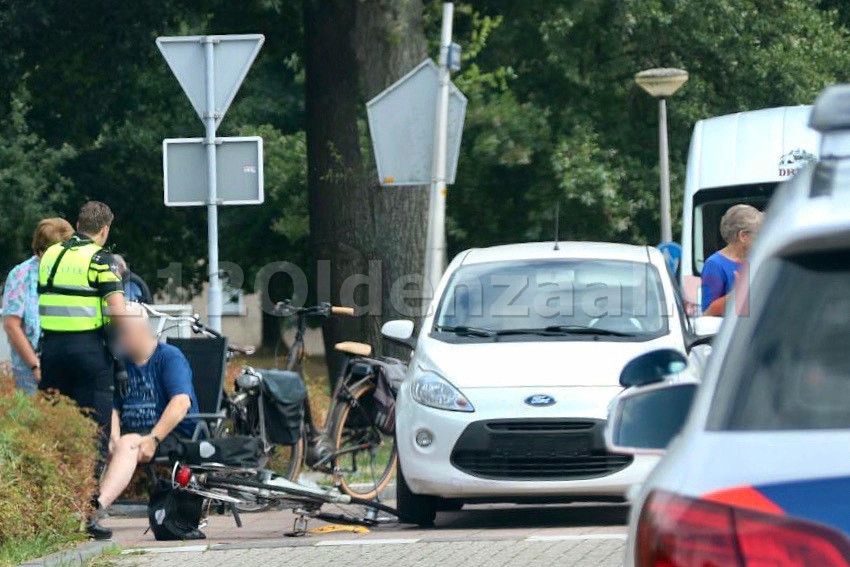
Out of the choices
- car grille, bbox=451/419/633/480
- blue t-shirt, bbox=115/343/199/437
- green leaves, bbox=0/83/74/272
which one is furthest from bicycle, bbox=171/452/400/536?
green leaves, bbox=0/83/74/272

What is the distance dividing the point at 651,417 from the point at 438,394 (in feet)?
19.4

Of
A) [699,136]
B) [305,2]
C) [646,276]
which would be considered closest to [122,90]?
[305,2]

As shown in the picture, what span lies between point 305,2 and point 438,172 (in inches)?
202

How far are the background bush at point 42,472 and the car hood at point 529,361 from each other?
1.94m

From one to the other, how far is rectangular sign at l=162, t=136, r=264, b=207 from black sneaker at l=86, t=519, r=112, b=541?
10.6 feet

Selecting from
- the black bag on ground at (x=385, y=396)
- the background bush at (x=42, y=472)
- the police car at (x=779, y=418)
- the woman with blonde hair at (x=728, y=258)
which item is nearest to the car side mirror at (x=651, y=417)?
the police car at (x=779, y=418)

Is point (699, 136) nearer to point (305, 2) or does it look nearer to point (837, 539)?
point (305, 2)

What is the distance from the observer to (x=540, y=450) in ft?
30.7

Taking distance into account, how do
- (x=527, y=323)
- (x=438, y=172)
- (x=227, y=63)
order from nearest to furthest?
1. (x=527, y=323)
2. (x=227, y=63)
3. (x=438, y=172)

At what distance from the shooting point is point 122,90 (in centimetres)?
2025

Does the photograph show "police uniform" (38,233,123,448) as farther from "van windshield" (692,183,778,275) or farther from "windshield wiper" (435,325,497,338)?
"van windshield" (692,183,778,275)

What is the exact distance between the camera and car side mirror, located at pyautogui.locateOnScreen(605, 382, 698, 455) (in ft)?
11.9

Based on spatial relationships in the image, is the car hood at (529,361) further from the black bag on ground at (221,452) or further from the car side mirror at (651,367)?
the car side mirror at (651,367)

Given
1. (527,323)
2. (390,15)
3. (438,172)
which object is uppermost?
(390,15)
